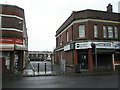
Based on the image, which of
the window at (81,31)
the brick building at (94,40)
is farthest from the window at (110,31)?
the window at (81,31)

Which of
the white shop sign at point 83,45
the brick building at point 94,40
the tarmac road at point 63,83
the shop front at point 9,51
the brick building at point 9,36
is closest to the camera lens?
the tarmac road at point 63,83

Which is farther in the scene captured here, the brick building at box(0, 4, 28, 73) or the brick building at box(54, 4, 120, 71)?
the brick building at box(54, 4, 120, 71)

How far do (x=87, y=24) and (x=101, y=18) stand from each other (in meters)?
2.57

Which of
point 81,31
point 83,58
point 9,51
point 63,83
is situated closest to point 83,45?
point 83,58

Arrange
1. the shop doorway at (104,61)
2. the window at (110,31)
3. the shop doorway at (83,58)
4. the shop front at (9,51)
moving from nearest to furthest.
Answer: the shop front at (9,51)
the shop doorway at (83,58)
the shop doorway at (104,61)
the window at (110,31)

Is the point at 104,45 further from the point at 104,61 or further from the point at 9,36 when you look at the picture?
the point at 9,36

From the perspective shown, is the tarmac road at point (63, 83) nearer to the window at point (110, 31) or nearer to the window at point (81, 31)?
the window at point (81, 31)

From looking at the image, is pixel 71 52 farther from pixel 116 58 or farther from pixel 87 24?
pixel 116 58

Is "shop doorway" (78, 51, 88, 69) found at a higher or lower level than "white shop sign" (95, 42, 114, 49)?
lower

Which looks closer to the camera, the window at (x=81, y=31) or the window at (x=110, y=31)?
the window at (x=81, y=31)

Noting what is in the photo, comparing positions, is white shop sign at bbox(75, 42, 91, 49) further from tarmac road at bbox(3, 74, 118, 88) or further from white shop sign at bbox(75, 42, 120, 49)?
tarmac road at bbox(3, 74, 118, 88)

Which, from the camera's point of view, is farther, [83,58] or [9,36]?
[83,58]

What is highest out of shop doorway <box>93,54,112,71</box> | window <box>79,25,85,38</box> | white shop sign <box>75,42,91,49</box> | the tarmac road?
window <box>79,25,85,38</box>

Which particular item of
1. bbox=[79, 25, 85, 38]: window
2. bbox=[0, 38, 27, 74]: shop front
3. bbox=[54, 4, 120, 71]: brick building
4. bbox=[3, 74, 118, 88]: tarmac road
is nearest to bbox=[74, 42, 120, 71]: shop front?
bbox=[54, 4, 120, 71]: brick building
